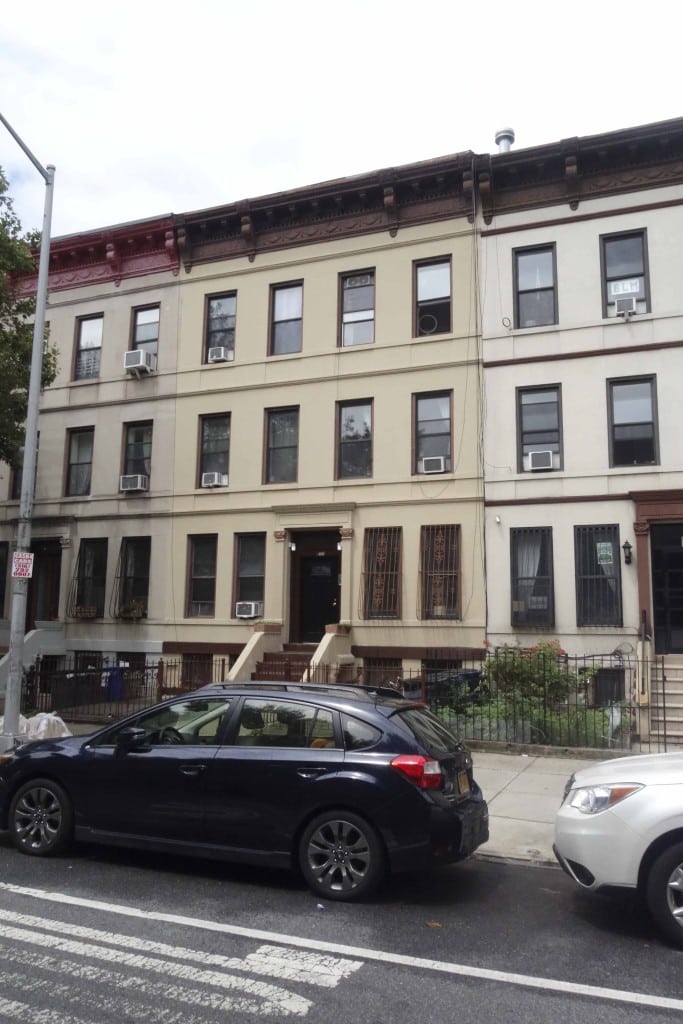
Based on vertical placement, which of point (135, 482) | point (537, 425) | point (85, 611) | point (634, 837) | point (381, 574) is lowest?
point (634, 837)

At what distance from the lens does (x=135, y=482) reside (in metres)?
19.8

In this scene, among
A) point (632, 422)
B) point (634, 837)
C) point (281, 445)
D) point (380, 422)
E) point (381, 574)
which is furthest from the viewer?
point (281, 445)

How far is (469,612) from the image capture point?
16453 millimetres

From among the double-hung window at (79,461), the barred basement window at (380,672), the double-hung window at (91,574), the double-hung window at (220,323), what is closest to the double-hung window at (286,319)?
the double-hung window at (220,323)

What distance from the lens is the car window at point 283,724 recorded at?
6340mm

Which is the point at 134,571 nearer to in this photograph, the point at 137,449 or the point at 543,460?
the point at 137,449

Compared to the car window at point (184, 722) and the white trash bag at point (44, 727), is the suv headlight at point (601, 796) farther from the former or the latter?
the white trash bag at point (44, 727)

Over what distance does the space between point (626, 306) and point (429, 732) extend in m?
12.4

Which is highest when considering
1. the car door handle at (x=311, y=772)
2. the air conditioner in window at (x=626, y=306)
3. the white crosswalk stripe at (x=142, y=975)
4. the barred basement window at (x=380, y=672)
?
the air conditioner in window at (x=626, y=306)

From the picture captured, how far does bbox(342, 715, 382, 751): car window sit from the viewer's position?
20.2 feet

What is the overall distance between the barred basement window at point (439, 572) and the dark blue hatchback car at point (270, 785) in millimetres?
9586

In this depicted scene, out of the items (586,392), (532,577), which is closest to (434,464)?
(532,577)

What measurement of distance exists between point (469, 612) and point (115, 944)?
40.0 feet

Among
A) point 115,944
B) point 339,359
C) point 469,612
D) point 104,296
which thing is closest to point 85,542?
point 104,296
